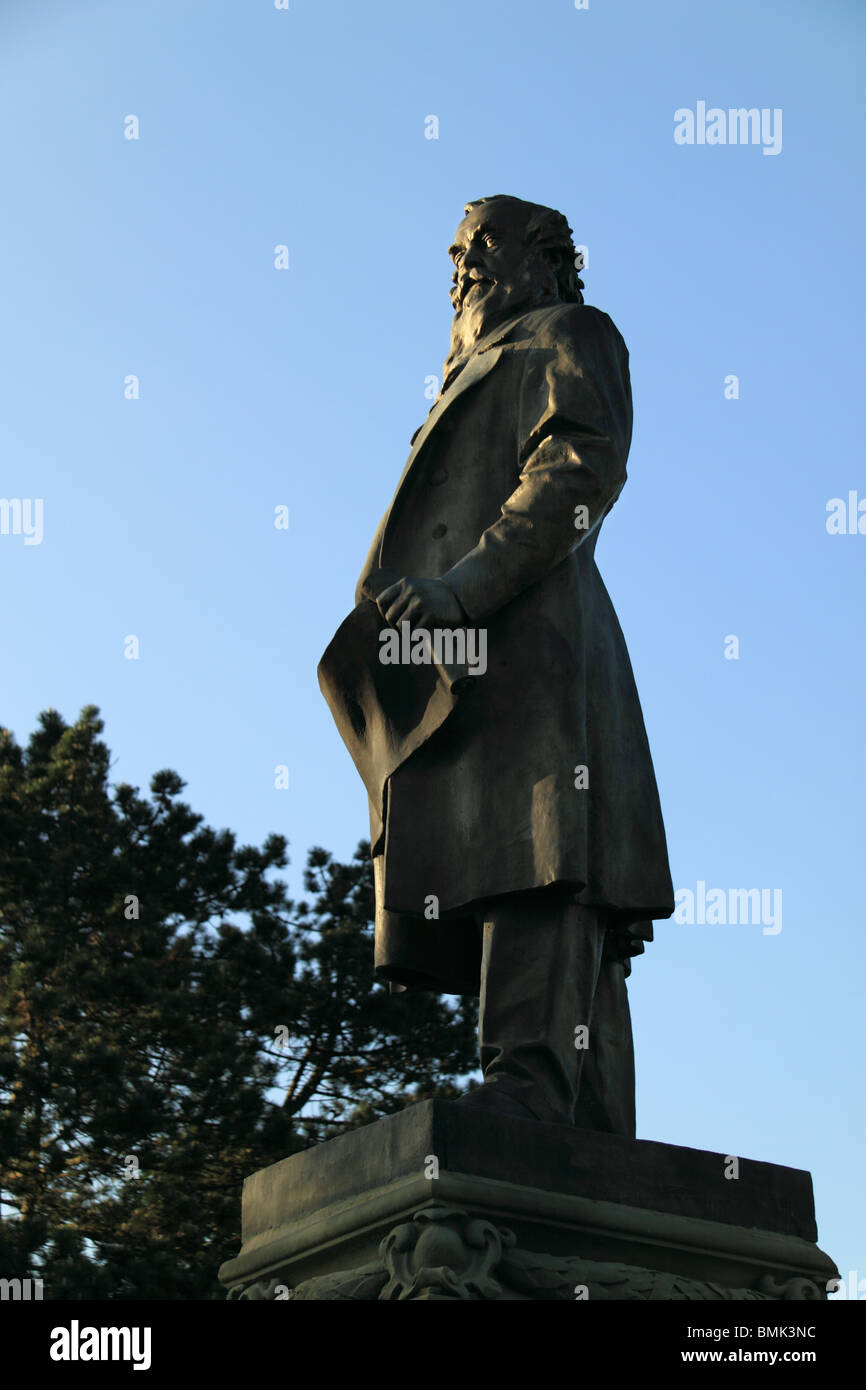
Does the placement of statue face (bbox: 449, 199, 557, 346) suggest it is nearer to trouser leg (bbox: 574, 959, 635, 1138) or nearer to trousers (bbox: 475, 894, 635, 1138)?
trousers (bbox: 475, 894, 635, 1138)

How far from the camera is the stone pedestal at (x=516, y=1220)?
372 cm

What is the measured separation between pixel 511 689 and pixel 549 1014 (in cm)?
83

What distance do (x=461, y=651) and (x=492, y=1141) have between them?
4.02ft

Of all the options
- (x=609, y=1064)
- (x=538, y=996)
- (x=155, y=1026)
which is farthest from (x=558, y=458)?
(x=155, y=1026)

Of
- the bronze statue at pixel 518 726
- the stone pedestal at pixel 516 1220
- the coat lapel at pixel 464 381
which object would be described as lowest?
the stone pedestal at pixel 516 1220

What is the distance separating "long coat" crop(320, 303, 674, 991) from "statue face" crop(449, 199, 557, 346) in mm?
215

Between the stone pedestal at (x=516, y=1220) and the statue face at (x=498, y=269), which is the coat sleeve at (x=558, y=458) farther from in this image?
the stone pedestal at (x=516, y=1220)

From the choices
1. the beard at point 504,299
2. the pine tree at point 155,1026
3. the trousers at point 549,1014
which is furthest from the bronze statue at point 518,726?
the pine tree at point 155,1026

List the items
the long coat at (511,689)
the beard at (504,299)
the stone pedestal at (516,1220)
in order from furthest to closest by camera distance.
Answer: the beard at (504,299)
the long coat at (511,689)
the stone pedestal at (516,1220)

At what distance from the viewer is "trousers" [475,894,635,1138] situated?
4.21 meters

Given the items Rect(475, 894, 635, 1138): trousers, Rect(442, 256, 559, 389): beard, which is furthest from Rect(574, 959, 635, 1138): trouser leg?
Rect(442, 256, 559, 389): beard

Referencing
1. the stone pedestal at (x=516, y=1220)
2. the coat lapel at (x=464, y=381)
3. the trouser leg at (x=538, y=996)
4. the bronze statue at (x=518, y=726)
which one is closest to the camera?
the stone pedestal at (x=516, y=1220)
